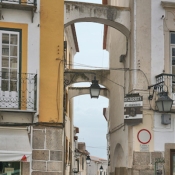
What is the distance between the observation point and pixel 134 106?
12492 mm

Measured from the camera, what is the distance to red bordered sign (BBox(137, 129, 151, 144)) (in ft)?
41.5

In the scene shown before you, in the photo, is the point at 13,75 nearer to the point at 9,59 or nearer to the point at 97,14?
the point at 9,59

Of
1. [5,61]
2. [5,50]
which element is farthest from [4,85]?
[5,50]

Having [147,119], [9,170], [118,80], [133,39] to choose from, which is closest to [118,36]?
[118,80]

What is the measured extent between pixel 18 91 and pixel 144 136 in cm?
353

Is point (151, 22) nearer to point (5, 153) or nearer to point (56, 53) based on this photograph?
point (56, 53)

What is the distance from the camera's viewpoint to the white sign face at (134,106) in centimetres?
1242

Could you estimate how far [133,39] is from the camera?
43.1ft

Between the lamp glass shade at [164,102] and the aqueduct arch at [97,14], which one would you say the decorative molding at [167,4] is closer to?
the aqueduct arch at [97,14]

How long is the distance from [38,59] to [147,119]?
3.29 m

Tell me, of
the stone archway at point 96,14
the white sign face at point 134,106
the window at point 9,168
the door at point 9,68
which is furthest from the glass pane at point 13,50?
the white sign face at point 134,106

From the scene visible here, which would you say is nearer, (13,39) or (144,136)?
(13,39)

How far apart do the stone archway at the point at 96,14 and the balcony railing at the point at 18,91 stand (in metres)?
2.01

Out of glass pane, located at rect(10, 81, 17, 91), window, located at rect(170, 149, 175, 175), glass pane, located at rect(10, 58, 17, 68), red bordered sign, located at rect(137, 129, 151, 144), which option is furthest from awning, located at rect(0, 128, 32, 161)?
window, located at rect(170, 149, 175, 175)
